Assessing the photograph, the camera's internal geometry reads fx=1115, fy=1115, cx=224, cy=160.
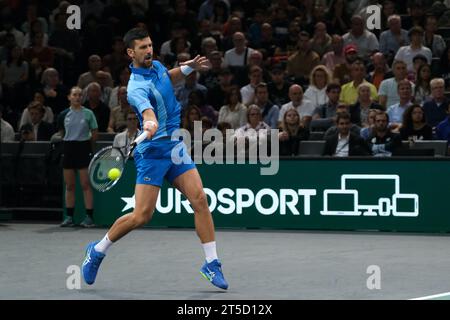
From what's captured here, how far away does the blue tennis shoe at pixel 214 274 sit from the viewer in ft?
30.7

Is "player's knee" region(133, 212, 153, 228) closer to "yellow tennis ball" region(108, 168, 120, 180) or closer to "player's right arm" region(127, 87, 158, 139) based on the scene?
"yellow tennis ball" region(108, 168, 120, 180)

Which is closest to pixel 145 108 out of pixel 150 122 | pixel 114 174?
pixel 150 122

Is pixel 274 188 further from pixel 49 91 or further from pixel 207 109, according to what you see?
pixel 49 91

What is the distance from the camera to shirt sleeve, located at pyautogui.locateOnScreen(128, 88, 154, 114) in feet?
30.0

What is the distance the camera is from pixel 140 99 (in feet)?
30.3

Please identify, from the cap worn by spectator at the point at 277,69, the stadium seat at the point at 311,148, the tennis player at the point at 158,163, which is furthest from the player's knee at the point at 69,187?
the tennis player at the point at 158,163

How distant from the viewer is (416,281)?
32.4 ft

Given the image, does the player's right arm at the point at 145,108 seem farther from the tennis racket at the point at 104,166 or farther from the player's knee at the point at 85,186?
the player's knee at the point at 85,186

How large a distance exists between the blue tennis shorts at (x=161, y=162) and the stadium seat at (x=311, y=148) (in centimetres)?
592

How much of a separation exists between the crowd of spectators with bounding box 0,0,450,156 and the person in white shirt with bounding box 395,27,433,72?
0.05 ft

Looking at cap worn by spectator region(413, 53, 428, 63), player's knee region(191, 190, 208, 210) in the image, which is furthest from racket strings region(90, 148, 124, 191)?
cap worn by spectator region(413, 53, 428, 63)

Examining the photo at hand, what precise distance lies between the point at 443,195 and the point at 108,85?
7.01 m

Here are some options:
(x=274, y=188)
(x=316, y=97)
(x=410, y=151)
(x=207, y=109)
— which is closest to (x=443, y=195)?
(x=410, y=151)

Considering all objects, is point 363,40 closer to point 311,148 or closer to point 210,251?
point 311,148
